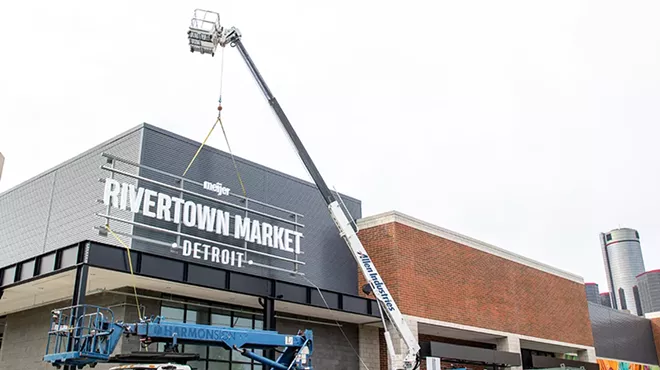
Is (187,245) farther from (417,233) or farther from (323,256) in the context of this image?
(417,233)

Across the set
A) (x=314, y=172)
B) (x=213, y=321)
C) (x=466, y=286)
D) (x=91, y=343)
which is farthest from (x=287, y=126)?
(x=91, y=343)

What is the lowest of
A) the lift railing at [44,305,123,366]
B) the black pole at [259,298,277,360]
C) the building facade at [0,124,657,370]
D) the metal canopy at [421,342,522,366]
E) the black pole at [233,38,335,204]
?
the lift railing at [44,305,123,366]

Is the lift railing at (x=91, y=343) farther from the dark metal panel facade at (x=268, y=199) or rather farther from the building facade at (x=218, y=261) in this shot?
the dark metal panel facade at (x=268, y=199)

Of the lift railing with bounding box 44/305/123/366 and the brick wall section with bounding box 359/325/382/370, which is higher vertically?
the brick wall section with bounding box 359/325/382/370

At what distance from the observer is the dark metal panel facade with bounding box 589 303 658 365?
45.8 metres

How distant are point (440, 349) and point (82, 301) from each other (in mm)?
14820

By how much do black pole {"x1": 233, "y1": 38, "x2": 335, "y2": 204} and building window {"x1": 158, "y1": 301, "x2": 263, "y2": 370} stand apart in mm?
5247

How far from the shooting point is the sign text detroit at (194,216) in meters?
19.6

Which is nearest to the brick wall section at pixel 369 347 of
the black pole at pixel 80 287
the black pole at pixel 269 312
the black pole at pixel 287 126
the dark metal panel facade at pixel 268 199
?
the dark metal panel facade at pixel 268 199

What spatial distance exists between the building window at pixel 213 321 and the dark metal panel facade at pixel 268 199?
5.19ft

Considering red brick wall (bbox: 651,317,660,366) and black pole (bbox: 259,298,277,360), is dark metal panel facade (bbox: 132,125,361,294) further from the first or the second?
red brick wall (bbox: 651,317,660,366)

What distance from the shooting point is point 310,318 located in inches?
1009

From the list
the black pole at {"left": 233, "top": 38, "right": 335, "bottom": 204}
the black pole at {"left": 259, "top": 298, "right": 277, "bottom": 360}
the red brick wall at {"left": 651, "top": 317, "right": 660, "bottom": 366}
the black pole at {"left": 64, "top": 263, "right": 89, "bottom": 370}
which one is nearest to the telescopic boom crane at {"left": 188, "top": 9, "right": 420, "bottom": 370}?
the black pole at {"left": 233, "top": 38, "right": 335, "bottom": 204}

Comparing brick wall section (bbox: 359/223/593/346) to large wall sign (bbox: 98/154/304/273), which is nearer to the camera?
large wall sign (bbox: 98/154/304/273)
